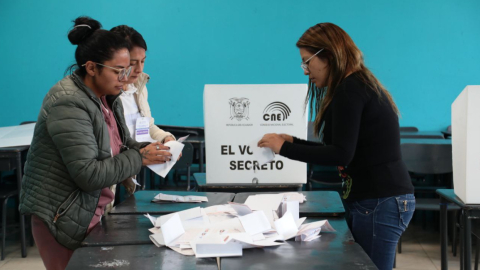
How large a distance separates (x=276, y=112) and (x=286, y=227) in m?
1.22

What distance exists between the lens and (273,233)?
1.96 meters

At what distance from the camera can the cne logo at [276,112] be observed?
3.08 meters

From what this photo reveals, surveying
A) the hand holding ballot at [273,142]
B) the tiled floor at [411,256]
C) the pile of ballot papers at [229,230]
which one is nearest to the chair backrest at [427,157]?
the tiled floor at [411,256]

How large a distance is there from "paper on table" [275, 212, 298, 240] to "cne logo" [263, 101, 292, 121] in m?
1.16

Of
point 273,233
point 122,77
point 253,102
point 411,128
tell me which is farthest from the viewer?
point 411,128

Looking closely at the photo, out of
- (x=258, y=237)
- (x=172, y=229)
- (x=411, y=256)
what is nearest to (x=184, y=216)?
(x=172, y=229)

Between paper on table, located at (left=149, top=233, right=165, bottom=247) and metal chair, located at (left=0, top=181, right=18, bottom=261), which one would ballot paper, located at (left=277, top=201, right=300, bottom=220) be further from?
metal chair, located at (left=0, top=181, right=18, bottom=261)

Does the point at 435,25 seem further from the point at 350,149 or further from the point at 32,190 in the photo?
the point at 32,190

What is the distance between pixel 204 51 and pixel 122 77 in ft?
12.0

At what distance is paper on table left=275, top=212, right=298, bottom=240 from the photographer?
1941 mm

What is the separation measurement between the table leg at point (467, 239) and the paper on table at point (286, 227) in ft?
4.30

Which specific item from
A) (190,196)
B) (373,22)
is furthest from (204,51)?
(190,196)

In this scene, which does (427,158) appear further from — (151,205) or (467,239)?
(151,205)

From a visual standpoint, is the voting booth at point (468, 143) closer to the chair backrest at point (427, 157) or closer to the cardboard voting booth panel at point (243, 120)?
the cardboard voting booth panel at point (243, 120)
